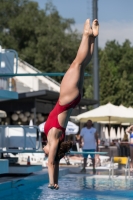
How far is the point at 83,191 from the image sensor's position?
14.2 m

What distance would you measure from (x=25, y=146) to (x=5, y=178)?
4.05ft

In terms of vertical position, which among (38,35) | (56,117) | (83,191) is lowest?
(83,191)

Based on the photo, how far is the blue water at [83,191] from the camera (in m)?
13.0

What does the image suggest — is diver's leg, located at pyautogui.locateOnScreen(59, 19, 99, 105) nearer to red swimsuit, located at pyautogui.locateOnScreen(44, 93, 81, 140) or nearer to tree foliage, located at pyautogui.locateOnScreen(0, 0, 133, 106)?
red swimsuit, located at pyautogui.locateOnScreen(44, 93, 81, 140)

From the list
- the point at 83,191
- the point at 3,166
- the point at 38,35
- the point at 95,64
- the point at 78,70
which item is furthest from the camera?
the point at 38,35

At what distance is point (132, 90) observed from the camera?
62.7 m

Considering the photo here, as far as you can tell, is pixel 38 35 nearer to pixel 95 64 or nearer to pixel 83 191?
pixel 95 64

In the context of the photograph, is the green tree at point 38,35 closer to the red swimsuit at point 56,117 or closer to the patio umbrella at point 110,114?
the patio umbrella at point 110,114

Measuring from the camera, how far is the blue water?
1305cm

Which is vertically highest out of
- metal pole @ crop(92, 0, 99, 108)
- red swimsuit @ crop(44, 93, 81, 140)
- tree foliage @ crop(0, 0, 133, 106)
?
tree foliage @ crop(0, 0, 133, 106)

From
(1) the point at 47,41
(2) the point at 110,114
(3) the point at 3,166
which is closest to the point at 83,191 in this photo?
(3) the point at 3,166

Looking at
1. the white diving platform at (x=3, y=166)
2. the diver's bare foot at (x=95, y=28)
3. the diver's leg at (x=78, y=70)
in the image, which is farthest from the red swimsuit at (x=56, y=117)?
the white diving platform at (x=3, y=166)

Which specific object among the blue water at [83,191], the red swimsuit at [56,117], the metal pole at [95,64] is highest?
the metal pole at [95,64]

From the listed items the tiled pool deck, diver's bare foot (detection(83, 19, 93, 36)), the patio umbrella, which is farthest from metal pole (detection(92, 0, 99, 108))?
diver's bare foot (detection(83, 19, 93, 36))
